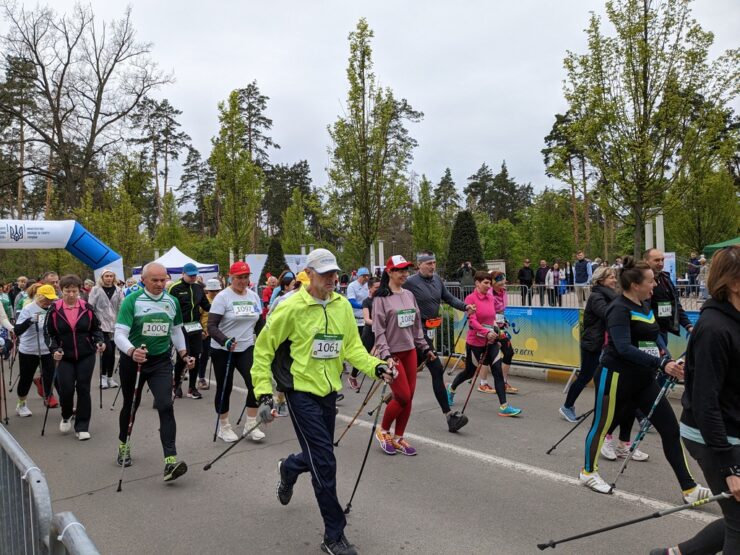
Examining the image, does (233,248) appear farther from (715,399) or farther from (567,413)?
(715,399)

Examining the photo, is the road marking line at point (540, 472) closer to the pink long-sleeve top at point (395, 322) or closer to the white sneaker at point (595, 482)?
the white sneaker at point (595, 482)

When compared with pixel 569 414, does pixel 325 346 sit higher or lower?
higher

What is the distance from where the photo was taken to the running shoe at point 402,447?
233 inches

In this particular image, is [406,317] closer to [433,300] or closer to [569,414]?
[433,300]

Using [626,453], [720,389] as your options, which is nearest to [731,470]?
[720,389]

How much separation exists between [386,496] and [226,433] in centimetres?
253

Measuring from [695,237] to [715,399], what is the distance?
29.2 meters

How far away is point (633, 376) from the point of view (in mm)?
4570

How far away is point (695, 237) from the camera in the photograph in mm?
27875

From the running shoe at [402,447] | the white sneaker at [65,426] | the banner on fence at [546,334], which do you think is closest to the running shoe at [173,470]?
the running shoe at [402,447]

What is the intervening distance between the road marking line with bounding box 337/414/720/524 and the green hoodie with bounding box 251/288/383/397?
2.39 meters

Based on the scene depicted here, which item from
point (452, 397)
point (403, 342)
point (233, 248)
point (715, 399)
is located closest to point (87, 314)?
point (403, 342)

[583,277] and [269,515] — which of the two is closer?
[269,515]

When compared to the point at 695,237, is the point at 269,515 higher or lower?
lower
